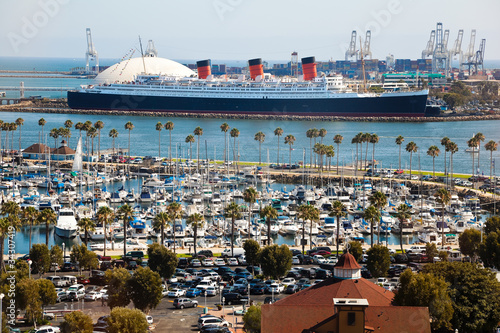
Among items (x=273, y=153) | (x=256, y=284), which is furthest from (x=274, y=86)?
(x=256, y=284)

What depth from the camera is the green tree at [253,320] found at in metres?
18.5

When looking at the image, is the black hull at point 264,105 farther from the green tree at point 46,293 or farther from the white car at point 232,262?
the green tree at point 46,293

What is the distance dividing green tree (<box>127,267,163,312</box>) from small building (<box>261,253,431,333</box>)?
4036mm

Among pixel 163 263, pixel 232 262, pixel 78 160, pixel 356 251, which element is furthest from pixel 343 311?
pixel 78 160

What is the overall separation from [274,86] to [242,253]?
221 ft

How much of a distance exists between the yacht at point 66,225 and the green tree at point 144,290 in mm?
12508

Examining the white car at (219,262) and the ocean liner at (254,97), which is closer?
the white car at (219,262)

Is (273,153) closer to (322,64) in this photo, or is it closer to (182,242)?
(182,242)

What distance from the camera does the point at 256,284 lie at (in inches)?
899

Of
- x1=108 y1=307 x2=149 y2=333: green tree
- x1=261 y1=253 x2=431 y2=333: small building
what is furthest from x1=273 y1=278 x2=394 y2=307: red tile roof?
x1=108 y1=307 x2=149 y2=333: green tree

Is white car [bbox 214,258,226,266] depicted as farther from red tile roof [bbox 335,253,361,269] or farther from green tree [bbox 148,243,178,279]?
red tile roof [bbox 335,253,361,269]

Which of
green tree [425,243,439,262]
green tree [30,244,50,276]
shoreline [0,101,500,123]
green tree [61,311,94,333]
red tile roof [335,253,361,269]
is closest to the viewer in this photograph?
green tree [61,311,94,333]

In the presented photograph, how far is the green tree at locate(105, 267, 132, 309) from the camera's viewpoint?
20.4 metres

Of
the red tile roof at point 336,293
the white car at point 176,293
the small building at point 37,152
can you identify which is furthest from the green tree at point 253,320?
the small building at point 37,152
